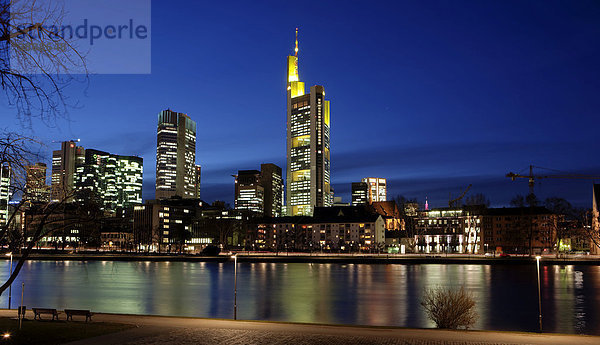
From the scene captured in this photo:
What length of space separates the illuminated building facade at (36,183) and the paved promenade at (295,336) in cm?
704

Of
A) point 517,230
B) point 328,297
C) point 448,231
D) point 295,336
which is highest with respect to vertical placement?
point 517,230

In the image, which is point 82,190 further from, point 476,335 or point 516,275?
point 516,275

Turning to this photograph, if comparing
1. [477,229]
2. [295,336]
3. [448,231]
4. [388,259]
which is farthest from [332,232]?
[295,336]

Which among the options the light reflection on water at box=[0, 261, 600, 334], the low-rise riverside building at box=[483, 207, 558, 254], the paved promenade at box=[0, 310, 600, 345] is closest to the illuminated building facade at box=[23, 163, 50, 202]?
the paved promenade at box=[0, 310, 600, 345]

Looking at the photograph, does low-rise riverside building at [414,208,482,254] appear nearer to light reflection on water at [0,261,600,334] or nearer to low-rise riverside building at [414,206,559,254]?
low-rise riverside building at [414,206,559,254]

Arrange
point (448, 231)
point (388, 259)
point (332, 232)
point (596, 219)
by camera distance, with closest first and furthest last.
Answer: point (388, 259) → point (596, 219) → point (448, 231) → point (332, 232)

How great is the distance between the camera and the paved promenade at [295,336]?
19.3 metres

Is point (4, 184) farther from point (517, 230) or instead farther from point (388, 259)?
point (517, 230)

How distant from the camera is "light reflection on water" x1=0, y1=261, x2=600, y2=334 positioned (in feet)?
140

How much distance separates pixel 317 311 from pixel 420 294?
1733cm

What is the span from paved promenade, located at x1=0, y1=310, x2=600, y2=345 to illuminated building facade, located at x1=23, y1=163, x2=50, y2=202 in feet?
23.1

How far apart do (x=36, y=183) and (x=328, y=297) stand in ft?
159

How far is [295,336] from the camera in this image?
2042cm

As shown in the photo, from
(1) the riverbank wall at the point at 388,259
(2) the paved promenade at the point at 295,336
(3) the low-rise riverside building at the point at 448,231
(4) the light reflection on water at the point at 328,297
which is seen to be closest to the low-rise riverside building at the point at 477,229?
(3) the low-rise riverside building at the point at 448,231
